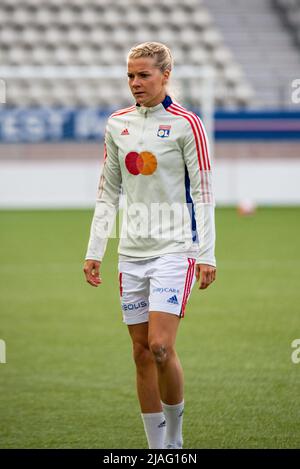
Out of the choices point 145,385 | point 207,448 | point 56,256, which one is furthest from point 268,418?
point 56,256

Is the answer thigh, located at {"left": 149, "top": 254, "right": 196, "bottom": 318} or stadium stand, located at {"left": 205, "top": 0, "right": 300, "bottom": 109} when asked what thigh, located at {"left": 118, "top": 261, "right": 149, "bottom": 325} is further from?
stadium stand, located at {"left": 205, "top": 0, "right": 300, "bottom": 109}

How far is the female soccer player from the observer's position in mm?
3979

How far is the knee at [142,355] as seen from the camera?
13.5 feet

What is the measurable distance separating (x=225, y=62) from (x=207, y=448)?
19894mm

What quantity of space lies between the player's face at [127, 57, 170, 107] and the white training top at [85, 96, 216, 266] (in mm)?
69

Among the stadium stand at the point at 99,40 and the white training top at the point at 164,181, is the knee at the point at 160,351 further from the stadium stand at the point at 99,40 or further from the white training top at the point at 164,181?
the stadium stand at the point at 99,40

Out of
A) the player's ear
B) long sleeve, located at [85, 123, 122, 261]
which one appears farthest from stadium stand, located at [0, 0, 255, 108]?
the player's ear

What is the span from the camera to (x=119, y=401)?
5.33 m

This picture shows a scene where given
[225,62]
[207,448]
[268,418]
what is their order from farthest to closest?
1. [225,62]
2. [268,418]
3. [207,448]

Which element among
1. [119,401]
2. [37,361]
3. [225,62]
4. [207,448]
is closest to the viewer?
[207,448]

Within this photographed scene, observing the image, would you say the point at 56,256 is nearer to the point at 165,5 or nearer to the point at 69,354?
the point at 69,354

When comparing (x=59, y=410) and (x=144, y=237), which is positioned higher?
(x=144, y=237)

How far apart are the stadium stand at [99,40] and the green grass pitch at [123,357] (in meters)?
10.5
